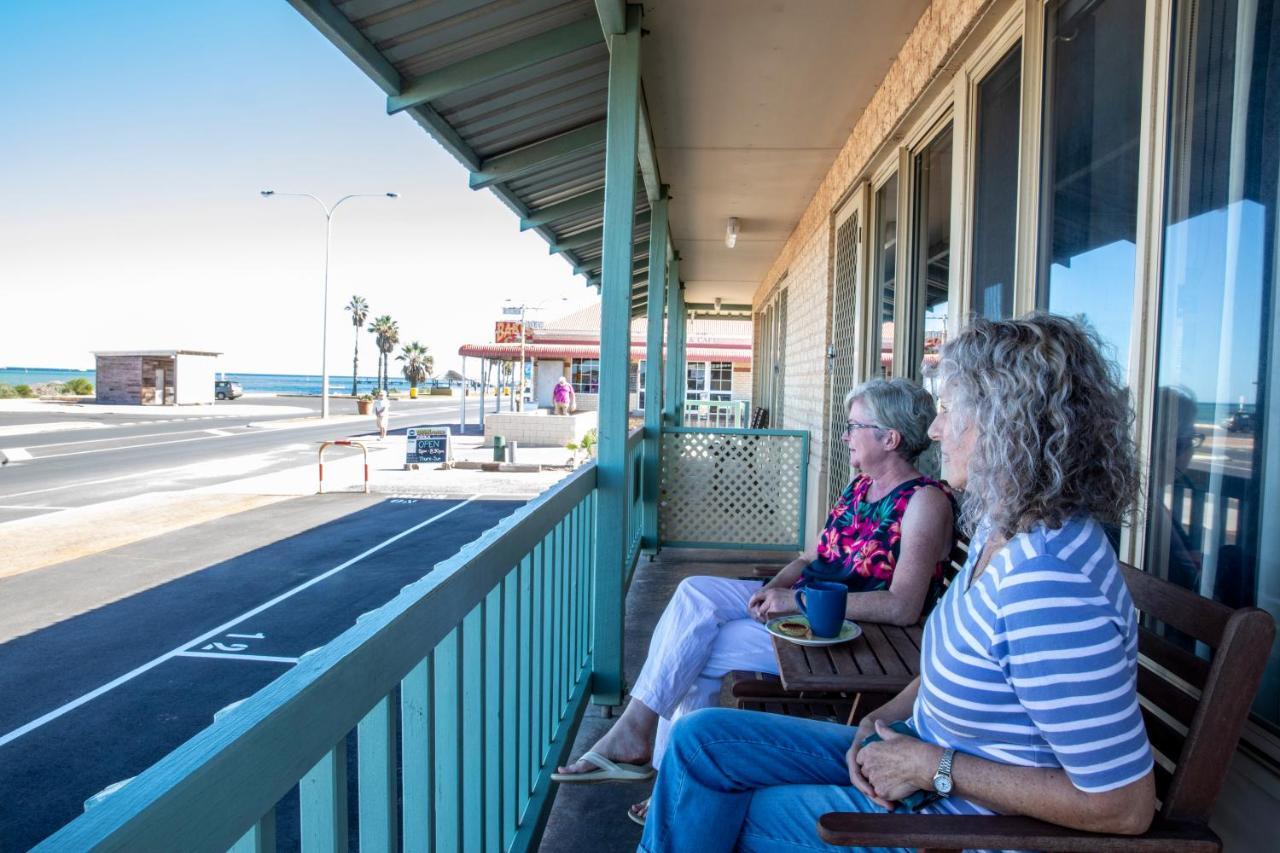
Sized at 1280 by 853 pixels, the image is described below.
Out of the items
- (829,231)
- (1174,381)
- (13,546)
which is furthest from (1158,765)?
(13,546)

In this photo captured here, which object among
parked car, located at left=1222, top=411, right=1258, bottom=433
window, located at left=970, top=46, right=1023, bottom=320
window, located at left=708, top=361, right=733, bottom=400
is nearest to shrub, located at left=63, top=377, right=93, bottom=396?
window, located at left=708, top=361, right=733, bottom=400

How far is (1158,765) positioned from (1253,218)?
0.93m

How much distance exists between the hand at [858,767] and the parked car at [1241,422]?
0.78 metres

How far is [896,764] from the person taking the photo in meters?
1.27

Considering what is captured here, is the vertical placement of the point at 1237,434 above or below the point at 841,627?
above

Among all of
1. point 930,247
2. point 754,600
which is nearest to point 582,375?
point 930,247

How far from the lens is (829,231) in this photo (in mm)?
5363

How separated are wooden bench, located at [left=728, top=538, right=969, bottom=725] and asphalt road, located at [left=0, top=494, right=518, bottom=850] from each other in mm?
1754

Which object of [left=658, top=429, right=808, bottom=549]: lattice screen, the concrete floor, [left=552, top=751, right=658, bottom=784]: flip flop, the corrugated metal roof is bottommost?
the concrete floor

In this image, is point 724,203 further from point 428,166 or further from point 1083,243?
point 428,166

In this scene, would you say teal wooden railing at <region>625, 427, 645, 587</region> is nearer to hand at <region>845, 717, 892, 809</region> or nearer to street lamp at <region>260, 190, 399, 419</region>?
hand at <region>845, 717, 892, 809</region>

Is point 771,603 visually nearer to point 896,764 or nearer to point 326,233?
point 896,764

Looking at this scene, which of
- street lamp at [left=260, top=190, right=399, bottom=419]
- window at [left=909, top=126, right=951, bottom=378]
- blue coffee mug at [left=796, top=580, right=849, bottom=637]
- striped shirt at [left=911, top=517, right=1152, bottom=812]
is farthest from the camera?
street lamp at [left=260, top=190, right=399, bottom=419]

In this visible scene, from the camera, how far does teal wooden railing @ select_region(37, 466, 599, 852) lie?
25.7 inches
